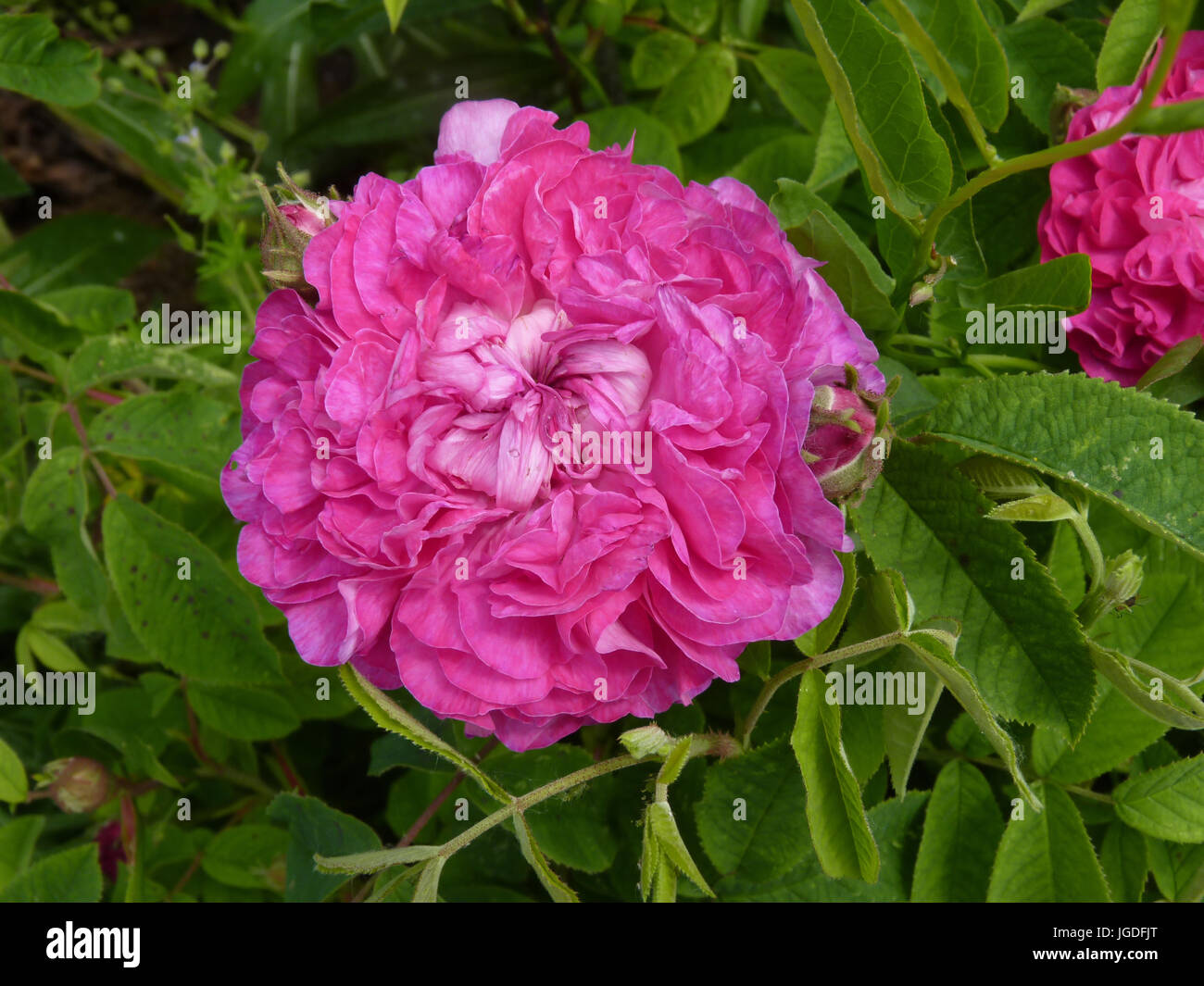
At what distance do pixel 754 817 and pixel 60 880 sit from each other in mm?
748

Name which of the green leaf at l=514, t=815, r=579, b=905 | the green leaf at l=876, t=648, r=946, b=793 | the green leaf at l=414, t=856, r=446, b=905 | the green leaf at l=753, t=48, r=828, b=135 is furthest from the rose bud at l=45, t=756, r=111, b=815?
the green leaf at l=753, t=48, r=828, b=135

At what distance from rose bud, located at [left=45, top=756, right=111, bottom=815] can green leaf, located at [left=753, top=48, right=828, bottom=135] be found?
3.82ft

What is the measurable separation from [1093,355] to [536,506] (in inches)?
22.8

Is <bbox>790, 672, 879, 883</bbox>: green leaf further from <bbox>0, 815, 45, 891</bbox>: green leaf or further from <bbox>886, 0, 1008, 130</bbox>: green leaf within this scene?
<bbox>0, 815, 45, 891</bbox>: green leaf

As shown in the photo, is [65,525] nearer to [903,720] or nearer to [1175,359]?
[903,720]

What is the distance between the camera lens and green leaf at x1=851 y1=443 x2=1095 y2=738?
766mm

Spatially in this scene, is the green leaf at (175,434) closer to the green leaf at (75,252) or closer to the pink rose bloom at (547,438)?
the pink rose bloom at (547,438)

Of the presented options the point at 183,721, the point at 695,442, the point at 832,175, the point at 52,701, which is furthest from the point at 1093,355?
Answer: the point at 52,701

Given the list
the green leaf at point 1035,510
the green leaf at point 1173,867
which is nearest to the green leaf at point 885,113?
the green leaf at point 1035,510

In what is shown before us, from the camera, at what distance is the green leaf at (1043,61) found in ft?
3.47

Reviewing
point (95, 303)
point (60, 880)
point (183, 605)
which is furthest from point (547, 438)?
point (95, 303)

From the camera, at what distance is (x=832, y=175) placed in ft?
3.27

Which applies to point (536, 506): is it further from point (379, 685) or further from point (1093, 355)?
point (1093, 355)
